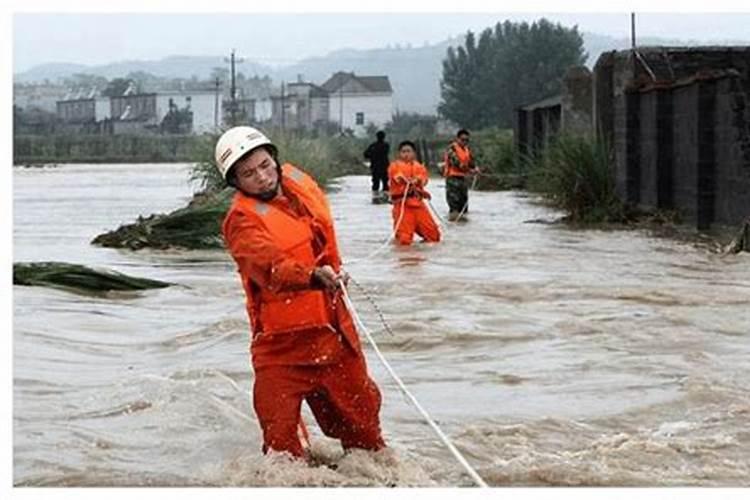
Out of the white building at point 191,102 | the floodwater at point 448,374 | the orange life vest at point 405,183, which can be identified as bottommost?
the floodwater at point 448,374

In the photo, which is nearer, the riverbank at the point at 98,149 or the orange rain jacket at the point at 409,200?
the orange rain jacket at the point at 409,200

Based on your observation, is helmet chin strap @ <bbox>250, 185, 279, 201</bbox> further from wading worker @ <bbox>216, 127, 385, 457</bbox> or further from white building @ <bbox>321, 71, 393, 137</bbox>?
white building @ <bbox>321, 71, 393, 137</bbox>

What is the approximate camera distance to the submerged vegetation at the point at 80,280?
15586 mm

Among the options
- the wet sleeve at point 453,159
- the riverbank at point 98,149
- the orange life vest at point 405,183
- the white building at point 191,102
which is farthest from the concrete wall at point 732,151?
the white building at point 191,102

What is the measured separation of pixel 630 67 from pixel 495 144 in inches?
821

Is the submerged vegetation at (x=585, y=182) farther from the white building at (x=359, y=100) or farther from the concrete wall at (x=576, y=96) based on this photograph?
the white building at (x=359, y=100)

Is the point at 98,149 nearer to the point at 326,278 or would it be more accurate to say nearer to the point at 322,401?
the point at 322,401

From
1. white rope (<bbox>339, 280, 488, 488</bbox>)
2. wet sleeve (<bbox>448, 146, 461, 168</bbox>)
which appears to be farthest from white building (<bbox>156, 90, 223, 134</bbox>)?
white rope (<bbox>339, 280, 488, 488</bbox>)

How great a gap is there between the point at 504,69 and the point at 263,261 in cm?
7999

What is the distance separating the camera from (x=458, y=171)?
85.9 ft

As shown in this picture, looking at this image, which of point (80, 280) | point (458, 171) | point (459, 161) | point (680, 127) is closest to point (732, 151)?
point (680, 127)

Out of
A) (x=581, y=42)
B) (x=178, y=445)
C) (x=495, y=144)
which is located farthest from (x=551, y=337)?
(x=581, y=42)

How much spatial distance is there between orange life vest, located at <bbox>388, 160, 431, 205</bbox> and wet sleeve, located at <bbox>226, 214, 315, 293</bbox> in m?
13.0
